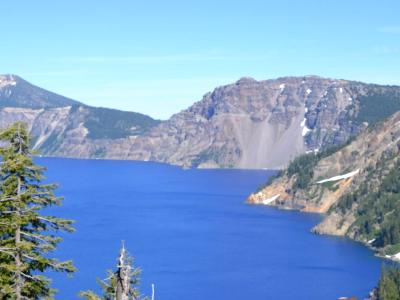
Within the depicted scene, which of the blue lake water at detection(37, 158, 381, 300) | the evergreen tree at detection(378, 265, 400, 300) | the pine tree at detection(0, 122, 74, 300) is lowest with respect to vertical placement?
the blue lake water at detection(37, 158, 381, 300)

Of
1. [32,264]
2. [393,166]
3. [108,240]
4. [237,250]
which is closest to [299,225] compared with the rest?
[393,166]

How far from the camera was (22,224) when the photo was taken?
21.1 meters

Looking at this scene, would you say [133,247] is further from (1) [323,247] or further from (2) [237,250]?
(1) [323,247]

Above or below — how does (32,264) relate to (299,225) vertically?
above

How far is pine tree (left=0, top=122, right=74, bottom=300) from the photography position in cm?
2061

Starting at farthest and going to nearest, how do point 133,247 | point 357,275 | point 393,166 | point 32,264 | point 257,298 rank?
1. point 393,166
2. point 133,247
3. point 357,275
4. point 257,298
5. point 32,264

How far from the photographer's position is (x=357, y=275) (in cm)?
12156

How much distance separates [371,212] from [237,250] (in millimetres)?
38892

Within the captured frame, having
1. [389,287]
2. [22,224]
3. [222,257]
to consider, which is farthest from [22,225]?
[222,257]

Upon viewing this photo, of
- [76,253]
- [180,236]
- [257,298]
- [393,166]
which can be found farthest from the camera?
[393,166]

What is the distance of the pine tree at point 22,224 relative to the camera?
20609mm

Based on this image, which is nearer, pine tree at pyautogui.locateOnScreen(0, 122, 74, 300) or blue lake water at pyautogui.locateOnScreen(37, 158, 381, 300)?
pine tree at pyautogui.locateOnScreen(0, 122, 74, 300)

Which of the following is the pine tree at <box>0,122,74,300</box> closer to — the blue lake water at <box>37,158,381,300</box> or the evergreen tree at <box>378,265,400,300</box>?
the evergreen tree at <box>378,265,400,300</box>

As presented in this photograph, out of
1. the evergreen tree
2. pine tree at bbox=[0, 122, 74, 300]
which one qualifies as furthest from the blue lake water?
pine tree at bbox=[0, 122, 74, 300]
